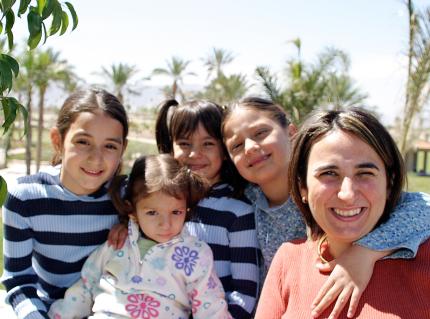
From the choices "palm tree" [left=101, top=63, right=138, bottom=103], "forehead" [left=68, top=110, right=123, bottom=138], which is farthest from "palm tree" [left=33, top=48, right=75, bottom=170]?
"forehead" [left=68, top=110, right=123, bottom=138]

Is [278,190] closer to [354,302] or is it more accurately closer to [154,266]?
[154,266]

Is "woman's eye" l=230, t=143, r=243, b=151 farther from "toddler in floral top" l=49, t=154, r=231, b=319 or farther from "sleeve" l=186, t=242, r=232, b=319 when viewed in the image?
"sleeve" l=186, t=242, r=232, b=319

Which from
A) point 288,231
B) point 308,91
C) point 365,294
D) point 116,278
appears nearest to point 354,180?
point 365,294

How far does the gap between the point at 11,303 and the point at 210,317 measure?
3.58 ft

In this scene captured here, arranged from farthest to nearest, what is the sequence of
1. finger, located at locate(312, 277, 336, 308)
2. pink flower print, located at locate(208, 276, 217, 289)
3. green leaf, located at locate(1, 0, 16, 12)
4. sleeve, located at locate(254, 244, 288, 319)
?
pink flower print, located at locate(208, 276, 217, 289), sleeve, located at locate(254, 244, 288, 319), finger, located at locate(312, 277, 336, 308), green leaf, located at locate(1, 0, 16, 12)

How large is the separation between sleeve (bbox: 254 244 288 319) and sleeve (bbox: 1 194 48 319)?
1.23 m

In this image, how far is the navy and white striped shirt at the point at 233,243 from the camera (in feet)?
10.0

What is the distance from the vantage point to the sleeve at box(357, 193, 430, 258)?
2305 mm

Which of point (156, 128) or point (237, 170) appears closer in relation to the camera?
point (237, 170)

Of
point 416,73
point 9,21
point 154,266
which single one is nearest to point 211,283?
point 154,266

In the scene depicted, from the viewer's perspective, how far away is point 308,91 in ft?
48.0

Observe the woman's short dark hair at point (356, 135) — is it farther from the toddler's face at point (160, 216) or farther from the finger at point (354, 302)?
the toddler's face at point (160, 216)

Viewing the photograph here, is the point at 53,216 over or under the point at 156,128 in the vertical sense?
under

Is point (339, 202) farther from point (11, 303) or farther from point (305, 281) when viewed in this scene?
point (11, 303)
